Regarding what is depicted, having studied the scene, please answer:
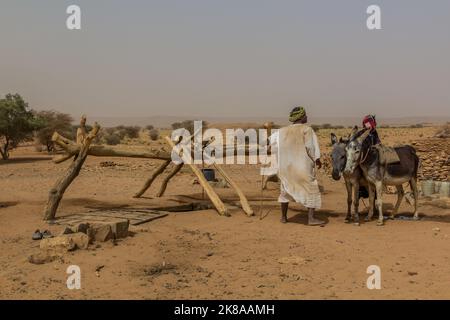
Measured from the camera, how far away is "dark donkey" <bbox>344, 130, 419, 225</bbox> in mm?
7875

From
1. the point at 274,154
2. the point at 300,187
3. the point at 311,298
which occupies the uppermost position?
the point at 274,154

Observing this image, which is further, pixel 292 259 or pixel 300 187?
pixel 300 187

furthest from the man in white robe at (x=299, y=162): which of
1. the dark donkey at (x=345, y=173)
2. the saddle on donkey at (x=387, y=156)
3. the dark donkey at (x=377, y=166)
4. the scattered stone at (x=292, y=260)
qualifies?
the scattered stone at (x=292, y=260)

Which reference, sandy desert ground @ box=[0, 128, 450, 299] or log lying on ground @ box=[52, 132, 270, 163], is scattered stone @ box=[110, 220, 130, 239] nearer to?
sandy desert ground @ box=[0, 128, 450, 299]

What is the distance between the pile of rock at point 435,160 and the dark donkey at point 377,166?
5.26 metres

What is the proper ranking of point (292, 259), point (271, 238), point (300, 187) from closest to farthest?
point (292, 259) → point (271, 238) → point (300, 187)

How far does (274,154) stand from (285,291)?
4.11 m

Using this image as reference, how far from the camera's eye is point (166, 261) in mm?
6078

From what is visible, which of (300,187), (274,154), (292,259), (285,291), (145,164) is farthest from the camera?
(145,164)

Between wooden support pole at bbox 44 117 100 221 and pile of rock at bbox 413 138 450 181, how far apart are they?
9.43 meters

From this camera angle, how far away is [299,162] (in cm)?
825

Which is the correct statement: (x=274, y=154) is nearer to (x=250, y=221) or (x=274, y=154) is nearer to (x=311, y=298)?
(x=250, y=221)

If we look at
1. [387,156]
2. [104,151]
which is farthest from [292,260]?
[104,151]
